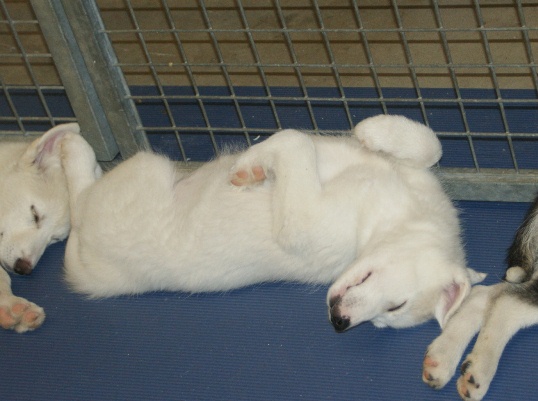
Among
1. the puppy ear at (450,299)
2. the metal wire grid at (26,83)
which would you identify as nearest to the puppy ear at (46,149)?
the metal wire grid at (26,83)

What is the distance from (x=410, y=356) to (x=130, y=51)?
3613 mm

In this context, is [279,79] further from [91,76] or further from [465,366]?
[465,366]

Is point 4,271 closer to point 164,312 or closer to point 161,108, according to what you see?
point 164,312

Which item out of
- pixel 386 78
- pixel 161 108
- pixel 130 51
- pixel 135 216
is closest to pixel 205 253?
pixel 135 216

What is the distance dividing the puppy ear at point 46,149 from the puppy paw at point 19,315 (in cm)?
67

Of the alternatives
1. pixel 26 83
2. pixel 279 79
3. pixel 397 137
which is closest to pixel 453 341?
pixel 397 137

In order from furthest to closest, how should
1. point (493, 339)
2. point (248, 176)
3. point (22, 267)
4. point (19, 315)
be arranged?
point (22, 267), point (19, 315), point (248, 176), point (493, 339)

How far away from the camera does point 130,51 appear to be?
600 centimetres

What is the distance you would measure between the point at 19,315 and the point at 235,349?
1033 mm

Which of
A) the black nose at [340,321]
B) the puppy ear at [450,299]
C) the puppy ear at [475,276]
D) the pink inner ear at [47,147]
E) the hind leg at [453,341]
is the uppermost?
the pink inner ear at [47,147]

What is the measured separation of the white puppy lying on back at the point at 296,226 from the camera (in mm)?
3062

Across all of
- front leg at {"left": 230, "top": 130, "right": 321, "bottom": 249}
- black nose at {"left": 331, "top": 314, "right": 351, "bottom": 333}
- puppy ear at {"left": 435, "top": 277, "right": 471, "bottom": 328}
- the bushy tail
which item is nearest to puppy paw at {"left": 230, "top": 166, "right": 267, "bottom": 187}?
front leg at {"left": 230, "top": 130, "right": 321, "bottom": 249}

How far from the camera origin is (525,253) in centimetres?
312

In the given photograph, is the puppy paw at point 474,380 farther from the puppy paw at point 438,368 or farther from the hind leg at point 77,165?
the hind leg at point 77,165
